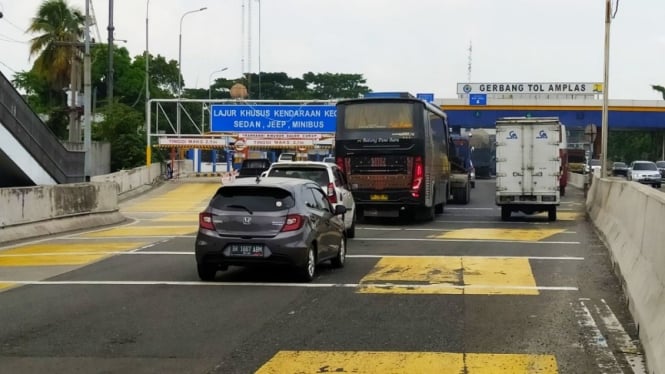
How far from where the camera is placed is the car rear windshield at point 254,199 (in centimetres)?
1223

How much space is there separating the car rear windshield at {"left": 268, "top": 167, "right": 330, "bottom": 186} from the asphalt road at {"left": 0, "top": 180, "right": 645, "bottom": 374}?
2.20m

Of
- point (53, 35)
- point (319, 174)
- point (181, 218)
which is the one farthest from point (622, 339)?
point (53, 35)

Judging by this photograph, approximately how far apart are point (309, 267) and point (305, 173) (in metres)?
→ 7.48

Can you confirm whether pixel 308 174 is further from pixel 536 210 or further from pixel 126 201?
pixel 126 201

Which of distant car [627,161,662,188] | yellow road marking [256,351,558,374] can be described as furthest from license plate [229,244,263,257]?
distant car [627,161,662,188]

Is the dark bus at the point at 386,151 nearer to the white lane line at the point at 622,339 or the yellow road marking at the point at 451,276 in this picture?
the yellow road marking at the point at 451,276

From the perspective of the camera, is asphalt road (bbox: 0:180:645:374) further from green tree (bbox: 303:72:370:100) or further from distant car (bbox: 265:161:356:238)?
green tree (bbox: 303:72:370:100)

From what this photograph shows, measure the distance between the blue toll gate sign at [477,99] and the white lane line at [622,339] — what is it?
182ft

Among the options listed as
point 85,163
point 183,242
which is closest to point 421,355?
point 183,242

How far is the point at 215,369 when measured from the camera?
23.8ft

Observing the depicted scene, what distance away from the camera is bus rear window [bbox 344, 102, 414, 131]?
23.8 m

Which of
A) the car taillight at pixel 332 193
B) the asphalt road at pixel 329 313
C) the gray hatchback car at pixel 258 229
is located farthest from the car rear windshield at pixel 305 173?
the gray hatchback car at pixel 258 229

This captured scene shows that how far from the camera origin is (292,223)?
1213cm

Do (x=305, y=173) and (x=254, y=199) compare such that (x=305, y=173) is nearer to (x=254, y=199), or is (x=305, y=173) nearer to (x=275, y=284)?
(x=254, y=199)
